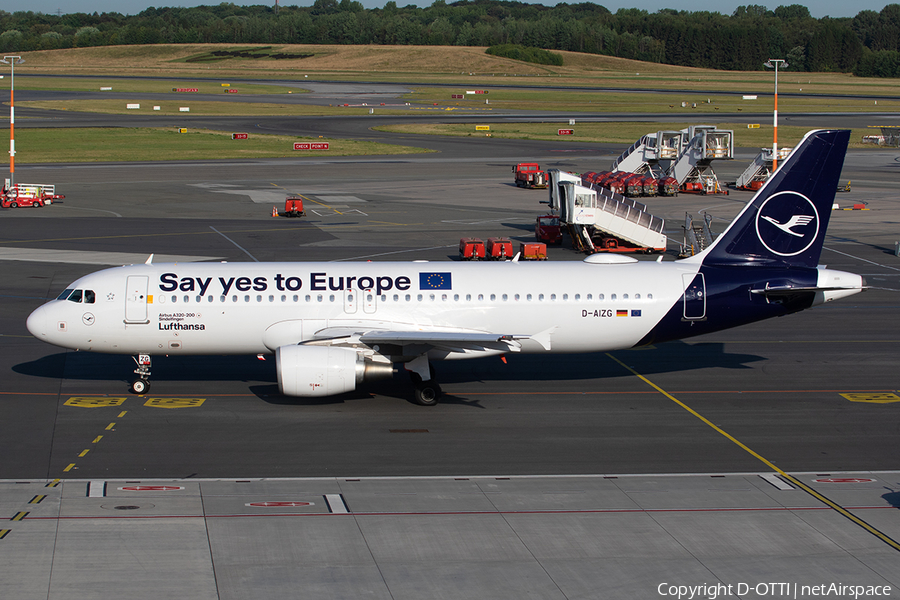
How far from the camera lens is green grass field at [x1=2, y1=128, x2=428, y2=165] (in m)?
106

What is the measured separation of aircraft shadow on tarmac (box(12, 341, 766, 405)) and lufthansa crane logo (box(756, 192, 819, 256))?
5708 mm

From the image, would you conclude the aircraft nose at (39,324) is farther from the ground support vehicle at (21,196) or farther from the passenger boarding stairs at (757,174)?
the passenger boarding stairs at (757,174)

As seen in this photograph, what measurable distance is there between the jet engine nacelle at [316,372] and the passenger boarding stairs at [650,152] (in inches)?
2552

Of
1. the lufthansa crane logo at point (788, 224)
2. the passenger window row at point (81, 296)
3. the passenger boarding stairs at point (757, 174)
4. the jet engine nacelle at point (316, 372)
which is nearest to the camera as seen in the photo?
the jet engine nacelle at point (316, 372)

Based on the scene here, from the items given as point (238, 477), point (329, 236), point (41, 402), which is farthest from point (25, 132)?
point (238, 477)

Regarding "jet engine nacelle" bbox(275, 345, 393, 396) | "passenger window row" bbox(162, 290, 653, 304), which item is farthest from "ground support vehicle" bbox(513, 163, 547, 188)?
"jet engine nacelle" bbox(275, 345, 393, 396)

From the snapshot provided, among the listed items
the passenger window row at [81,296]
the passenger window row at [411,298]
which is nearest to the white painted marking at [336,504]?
the passenger window row at [411,298]

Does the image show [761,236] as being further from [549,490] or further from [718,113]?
[718,113]

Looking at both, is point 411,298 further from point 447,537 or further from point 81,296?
point 447,537

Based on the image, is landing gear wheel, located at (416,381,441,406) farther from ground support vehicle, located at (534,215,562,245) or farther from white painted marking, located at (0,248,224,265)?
ground support vehicle, located at (534,215,562,245)

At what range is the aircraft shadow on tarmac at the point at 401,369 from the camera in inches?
1248

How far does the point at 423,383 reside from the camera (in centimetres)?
2941

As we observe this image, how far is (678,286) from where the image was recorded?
30.1 metres

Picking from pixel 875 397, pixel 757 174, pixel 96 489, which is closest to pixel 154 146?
pixel 757 174
